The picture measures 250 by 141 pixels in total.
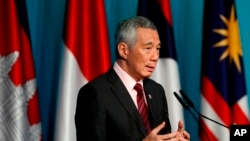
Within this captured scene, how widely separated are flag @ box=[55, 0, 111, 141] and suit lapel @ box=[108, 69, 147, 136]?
37.5 inches

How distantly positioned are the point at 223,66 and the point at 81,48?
81cm

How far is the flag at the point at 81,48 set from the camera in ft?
9.43

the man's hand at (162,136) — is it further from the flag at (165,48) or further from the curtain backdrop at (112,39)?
the curtain backdrop at (112,39)

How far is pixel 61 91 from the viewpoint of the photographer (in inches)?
113

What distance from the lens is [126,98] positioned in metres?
1.88

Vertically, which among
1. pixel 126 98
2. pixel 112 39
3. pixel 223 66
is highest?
pixel 112 39

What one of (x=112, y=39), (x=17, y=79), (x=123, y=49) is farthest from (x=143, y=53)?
(x=112, y=39)

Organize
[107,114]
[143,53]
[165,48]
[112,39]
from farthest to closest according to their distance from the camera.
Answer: [112,39] < [165,48] < [143,53] < [107,114]

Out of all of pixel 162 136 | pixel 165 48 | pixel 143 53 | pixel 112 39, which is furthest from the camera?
pixel 112 39

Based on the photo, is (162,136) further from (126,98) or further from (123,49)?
(123,49)

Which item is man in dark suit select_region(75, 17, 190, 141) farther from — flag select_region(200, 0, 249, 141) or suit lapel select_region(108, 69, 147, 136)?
flag select_region(200, 0, 249, 141)

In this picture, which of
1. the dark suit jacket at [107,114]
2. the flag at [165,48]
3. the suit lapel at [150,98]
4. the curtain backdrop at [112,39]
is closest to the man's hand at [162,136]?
the dark suit jacket at [107,114]

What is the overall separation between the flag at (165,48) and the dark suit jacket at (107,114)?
1.04m

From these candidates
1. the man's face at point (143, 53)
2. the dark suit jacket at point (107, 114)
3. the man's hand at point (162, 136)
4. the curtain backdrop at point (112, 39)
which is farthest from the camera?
the curtain backdrop at point (112, 39)
